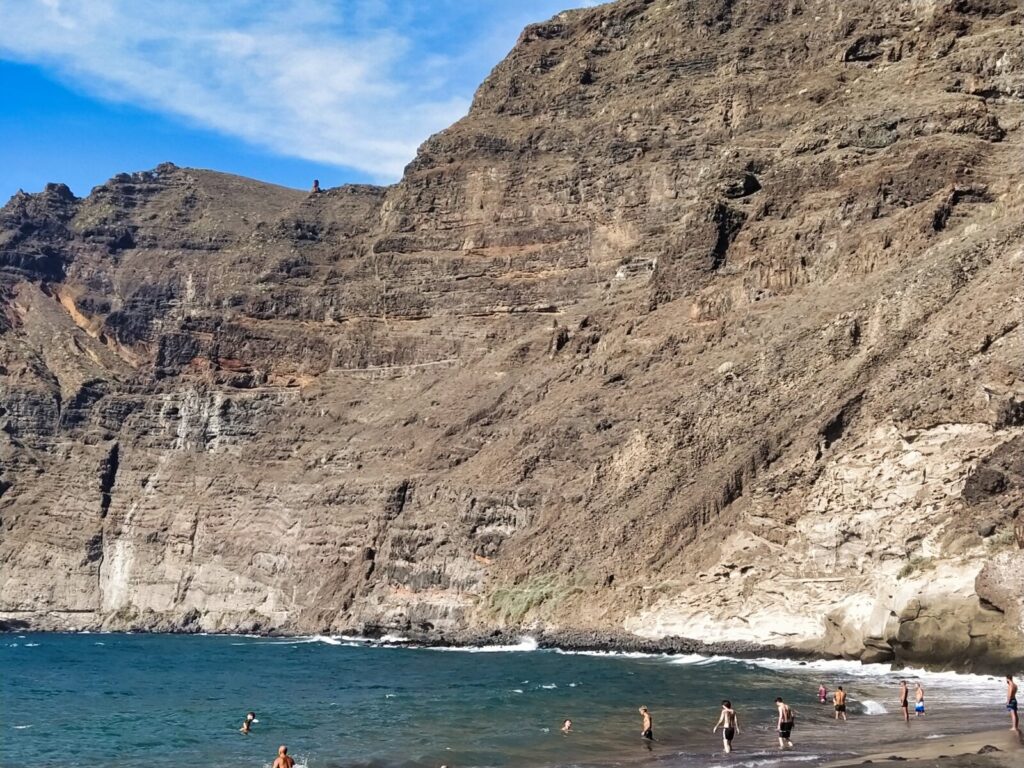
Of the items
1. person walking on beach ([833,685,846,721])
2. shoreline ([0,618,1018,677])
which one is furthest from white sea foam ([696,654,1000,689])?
person walking on beach ([833,685,846,721])

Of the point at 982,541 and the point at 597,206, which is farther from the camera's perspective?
the point at 597,206

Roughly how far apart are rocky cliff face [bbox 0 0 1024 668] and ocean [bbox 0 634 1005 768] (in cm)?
582

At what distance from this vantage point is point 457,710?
48.2m

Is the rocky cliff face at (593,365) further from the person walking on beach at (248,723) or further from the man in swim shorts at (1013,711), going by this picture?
the person walking on beach at (248,723)

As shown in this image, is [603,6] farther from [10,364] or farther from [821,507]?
[821,507]

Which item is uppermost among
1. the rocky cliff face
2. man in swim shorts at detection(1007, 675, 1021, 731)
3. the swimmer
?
the rocky cliff face

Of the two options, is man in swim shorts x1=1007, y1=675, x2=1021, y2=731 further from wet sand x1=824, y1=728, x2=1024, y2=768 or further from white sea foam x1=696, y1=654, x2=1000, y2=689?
white sea foam x1=696, y1=654, x2=1000, y2=689

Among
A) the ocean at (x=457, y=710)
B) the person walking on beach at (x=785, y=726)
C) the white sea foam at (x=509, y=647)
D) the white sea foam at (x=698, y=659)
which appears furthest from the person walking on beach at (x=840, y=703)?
the white sea foam at (x=509, y=647)

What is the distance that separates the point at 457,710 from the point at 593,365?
50.2 metres

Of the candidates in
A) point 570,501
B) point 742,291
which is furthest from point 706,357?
point 570,501

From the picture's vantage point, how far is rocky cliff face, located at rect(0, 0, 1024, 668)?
64938mm

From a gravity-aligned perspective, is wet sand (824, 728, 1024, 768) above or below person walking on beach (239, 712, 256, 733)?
above

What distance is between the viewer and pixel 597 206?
119 meters

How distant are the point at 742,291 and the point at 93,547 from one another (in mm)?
66169
